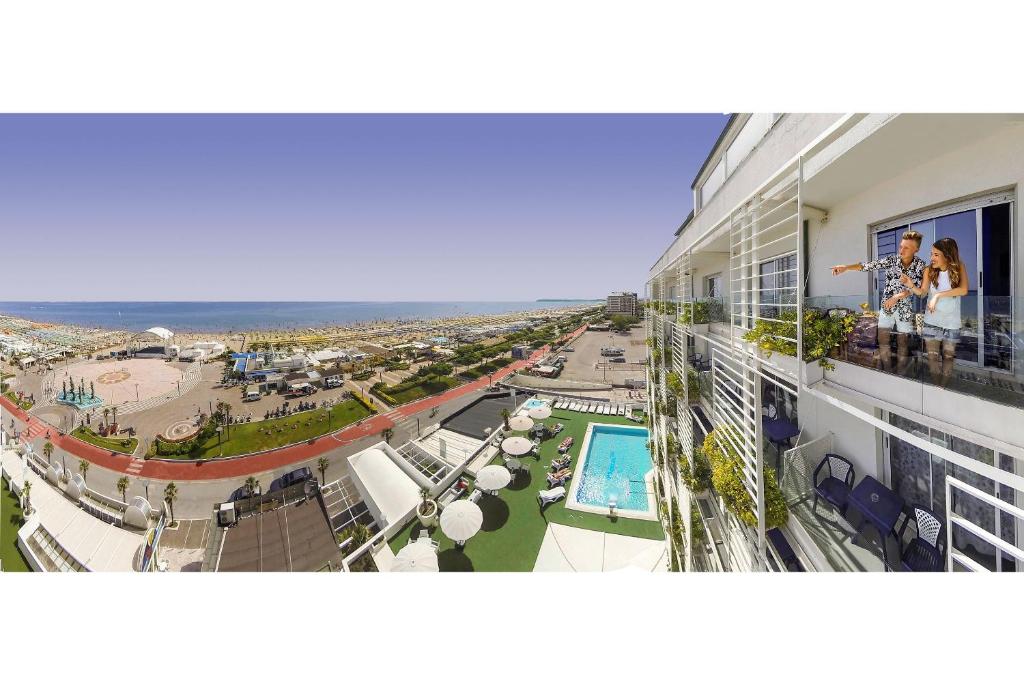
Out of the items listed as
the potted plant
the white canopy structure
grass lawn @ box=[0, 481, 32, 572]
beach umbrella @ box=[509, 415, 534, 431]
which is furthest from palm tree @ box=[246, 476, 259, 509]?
beach umbrella @ box=[509, 415, 534, 431]

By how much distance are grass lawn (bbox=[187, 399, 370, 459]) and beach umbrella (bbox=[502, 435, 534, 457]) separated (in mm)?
5575

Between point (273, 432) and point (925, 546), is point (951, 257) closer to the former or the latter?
point (925, 546)

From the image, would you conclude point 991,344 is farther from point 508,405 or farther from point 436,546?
point 508,405

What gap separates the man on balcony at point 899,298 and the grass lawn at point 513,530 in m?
5.70

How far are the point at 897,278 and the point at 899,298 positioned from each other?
0.45ft

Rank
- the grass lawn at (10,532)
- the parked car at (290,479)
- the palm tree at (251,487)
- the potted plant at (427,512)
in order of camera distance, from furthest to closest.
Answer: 1. the parked car at (290,479)
2. the palm tree at (251,487)
3. the potted plant at (427,512)
4. the grass lawn at (10,532)

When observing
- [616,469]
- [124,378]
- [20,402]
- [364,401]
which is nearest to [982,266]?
[616,469]

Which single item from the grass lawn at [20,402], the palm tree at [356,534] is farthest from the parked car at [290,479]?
the grass lawn at [20,402]

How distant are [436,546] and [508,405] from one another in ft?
23.8

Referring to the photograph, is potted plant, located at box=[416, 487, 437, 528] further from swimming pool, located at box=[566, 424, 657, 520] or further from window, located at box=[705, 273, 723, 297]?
window, located at box=[705, 273, 723, 297]

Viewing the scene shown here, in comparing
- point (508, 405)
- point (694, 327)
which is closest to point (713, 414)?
point (694, 327)

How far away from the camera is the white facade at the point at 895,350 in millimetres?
1406

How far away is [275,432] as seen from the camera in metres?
9.55

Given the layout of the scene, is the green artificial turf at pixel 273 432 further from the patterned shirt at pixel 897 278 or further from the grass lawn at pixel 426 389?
the patterned shirt at pixel 897 278
